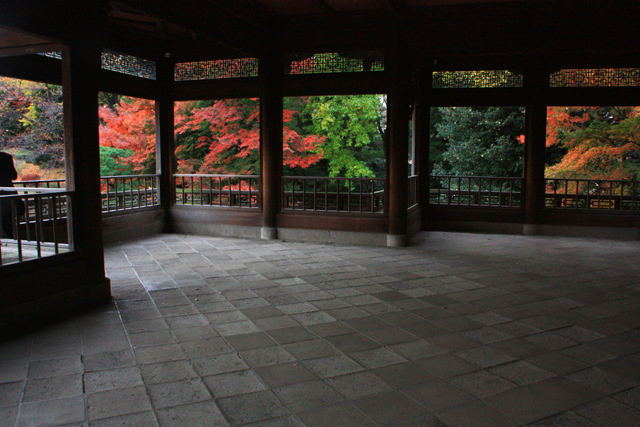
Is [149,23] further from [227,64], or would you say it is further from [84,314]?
[84,314]

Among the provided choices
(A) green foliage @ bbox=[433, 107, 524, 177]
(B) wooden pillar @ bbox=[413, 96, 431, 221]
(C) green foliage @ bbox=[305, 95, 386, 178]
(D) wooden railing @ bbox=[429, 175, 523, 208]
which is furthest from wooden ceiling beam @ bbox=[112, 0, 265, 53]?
(A) green foliage @ bbox=[433, 107, 524, 177]

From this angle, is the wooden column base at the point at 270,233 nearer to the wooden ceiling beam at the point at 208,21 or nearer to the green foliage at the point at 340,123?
the wooden ceiling beam at the point at 208,21

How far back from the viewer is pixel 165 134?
8578 mm

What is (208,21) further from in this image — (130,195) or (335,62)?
(130,195)

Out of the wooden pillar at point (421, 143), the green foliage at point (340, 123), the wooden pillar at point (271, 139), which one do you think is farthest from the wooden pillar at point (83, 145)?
the green foliage at point (340, 123)

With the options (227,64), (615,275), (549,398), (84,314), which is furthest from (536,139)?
(84,314)

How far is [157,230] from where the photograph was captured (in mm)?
8562

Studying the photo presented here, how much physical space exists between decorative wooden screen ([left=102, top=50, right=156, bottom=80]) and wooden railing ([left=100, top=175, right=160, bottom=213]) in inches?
67.9

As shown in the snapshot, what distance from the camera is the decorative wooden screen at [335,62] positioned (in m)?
7.37

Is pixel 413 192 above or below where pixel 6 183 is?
below

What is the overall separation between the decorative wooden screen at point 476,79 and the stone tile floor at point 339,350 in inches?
159

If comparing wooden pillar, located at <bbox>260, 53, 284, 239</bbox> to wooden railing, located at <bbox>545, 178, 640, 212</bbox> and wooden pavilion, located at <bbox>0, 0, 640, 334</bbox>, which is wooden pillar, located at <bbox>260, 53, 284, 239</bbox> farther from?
wooden railing, located at <bbox>545, 178, 640, 212</bbox>

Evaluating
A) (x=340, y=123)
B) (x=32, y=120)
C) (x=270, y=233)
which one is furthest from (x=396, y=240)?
(x=32, y=120)

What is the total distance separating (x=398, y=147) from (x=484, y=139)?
7028mm
